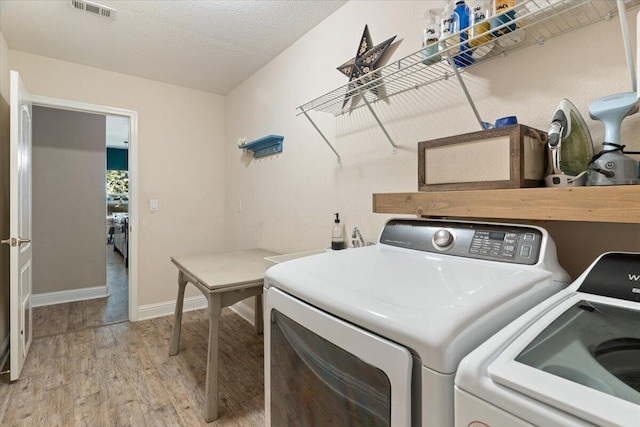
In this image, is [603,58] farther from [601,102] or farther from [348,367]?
[348,367]

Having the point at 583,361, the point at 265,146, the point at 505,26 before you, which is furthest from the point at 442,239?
the point at 265,146

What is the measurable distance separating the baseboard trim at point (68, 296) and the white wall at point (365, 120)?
1.74 metres

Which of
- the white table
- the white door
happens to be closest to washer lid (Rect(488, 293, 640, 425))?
the white table

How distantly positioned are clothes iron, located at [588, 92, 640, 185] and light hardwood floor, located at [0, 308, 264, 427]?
185 centimetres

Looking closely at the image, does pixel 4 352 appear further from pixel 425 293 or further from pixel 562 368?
pixel 562 368

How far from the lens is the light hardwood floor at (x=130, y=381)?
1.72m

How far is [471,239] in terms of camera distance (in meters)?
1.01

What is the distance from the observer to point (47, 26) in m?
2.17

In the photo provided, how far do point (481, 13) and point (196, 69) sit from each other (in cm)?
252

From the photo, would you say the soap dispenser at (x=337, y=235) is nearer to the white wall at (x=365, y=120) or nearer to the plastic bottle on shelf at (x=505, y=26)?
the white wall at (x=365, y=120)

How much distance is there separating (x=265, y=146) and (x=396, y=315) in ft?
7.70

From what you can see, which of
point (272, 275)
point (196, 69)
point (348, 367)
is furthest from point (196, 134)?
point (348, 367)

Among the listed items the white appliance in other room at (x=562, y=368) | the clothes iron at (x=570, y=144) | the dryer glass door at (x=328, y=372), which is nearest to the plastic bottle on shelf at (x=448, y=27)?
the clothes iron at (x=570, y=144)

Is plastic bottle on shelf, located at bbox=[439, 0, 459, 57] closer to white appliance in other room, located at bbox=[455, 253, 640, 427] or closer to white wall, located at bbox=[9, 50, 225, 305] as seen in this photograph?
white appliance in other room, located at bbox=[455, 253, 640, 427]
